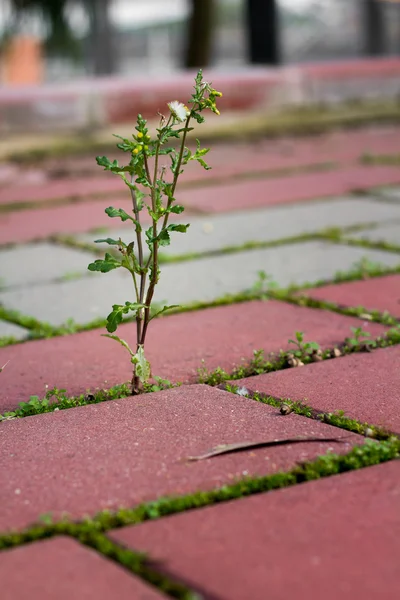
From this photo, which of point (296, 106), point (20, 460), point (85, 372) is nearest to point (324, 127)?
point (296, 106)

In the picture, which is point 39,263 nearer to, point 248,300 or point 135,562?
point 248,300

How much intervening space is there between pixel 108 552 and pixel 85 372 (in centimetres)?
94

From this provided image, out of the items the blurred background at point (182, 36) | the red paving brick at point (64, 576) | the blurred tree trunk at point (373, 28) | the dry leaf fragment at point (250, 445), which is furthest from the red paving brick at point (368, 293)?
the blurred tree trunk at point (373, 28)

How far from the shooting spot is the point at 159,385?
2137mm

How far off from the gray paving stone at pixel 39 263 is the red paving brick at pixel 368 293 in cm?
85

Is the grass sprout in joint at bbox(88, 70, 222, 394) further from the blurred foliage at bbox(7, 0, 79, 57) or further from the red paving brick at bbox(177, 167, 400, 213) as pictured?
the blurred foliage at bbox(7, 0, 79, 57)

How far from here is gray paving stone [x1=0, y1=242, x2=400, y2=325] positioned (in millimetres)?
2916

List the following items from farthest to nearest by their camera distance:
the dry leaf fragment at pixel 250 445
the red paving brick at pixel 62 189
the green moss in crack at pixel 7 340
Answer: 1. the red paving brick at pixel 62 189
2. the green moss in crack at pixel 7 340
3. the dry leaf fragment at pixel 250 445

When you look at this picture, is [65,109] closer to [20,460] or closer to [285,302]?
[285,302]

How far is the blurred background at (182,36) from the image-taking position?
764cm

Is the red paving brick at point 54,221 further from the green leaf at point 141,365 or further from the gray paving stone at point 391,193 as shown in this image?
the green leaf at point 141,365

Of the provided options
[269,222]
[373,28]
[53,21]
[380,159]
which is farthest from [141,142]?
[373,28]

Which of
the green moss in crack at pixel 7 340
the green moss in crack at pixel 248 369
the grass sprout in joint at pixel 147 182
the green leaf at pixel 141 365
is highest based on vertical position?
the grass sprout in joint at pixel 147 182

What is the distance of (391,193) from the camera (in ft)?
16.2
